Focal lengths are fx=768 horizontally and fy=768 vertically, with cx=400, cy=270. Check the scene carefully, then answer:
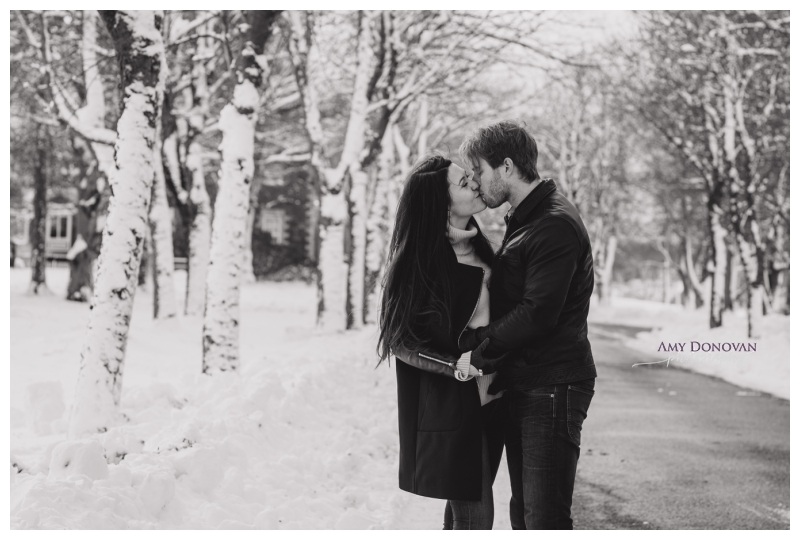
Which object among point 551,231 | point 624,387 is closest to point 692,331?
Result: point 624,387

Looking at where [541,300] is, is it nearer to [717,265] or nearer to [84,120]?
[84,120]

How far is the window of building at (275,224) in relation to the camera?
40594 millimetres

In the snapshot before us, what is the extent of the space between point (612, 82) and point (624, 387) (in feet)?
39.1

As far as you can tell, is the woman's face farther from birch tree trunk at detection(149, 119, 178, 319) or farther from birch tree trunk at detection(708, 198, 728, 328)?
birch tree trunk at detection(708, 198, 728, 328)

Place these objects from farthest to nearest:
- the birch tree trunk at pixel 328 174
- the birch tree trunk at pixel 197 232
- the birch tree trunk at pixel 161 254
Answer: the birch tree trunk at pixel 197 232 < the birch tree trunk at pixel 161 254 < the birch tree trunk at pixel 328 174

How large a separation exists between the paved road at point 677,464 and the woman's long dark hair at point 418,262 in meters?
1.80

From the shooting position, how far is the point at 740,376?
36.5 ft

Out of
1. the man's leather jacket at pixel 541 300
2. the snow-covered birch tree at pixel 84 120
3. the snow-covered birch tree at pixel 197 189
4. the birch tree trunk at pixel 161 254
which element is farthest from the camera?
the snow-covered birch tree at pixel 197 189

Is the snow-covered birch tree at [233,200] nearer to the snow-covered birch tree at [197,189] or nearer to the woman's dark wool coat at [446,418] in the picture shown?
the woman's dark wool coat at [446,418]

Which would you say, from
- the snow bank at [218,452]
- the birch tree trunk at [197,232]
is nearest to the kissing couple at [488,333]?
the snow bank at [218,452]

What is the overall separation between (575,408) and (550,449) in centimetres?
19

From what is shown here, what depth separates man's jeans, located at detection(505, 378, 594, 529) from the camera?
3006mm

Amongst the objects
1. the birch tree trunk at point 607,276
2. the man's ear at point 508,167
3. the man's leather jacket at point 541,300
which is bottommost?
the birch tree trunk at point 607,276

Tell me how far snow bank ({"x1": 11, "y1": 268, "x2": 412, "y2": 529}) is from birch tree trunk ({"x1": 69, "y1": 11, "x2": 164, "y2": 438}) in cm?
37
